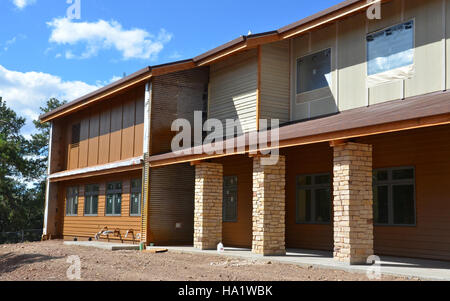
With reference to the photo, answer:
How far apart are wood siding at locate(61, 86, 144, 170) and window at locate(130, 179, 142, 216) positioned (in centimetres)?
113

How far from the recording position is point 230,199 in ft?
60.7

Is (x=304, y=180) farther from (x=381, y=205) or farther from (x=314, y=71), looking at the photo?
(x=314, y=71)

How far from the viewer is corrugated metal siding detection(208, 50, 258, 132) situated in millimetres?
16391

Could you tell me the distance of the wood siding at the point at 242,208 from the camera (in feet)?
57.5

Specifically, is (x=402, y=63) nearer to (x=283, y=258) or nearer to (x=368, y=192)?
(x=368, y=192)

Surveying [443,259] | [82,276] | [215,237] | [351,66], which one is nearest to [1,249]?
[215,237]

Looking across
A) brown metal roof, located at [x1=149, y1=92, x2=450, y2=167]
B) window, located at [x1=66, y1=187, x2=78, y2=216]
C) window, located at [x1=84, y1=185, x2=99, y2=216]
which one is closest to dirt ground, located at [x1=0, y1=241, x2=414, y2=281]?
brown metal roof, located at [x1=149, y1=92, x2=450, y2=167]

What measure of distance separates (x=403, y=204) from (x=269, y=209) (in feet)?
11.5

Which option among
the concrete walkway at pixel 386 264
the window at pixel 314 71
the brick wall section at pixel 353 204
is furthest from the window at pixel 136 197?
the brick wall section at pixel 353 204

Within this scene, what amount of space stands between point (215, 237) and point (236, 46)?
6.29 m

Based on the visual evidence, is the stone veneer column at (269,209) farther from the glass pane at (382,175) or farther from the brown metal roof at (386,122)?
the glass pane at (382,175)

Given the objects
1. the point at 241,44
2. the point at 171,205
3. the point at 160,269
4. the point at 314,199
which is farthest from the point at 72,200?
the point at 160,269

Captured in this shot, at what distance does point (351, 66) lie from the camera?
1438 centimetres

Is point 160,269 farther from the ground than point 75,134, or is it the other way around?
point 75,134
